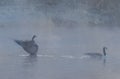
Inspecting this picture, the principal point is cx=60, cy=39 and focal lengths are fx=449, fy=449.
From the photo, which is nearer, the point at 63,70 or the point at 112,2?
the point at 63,70

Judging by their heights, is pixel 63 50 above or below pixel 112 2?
below

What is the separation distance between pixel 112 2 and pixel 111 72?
507 millimetres

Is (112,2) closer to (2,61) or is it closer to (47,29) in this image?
(47,29)

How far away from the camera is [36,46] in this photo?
2.85 m

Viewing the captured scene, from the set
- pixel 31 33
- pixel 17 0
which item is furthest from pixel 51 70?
pixel 17 0

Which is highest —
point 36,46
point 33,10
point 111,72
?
point 33,10

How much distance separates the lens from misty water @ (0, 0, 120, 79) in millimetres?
2766

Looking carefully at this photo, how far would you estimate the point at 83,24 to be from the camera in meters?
2.96

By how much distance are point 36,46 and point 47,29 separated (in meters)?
0.14

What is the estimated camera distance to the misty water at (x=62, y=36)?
9.07 feet

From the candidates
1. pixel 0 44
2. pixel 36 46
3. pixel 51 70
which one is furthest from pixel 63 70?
pixel 0 44

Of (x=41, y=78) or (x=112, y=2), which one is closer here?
(x=41, y=78)

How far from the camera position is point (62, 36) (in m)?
2.89

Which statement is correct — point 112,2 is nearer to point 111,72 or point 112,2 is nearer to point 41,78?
point 111,72
